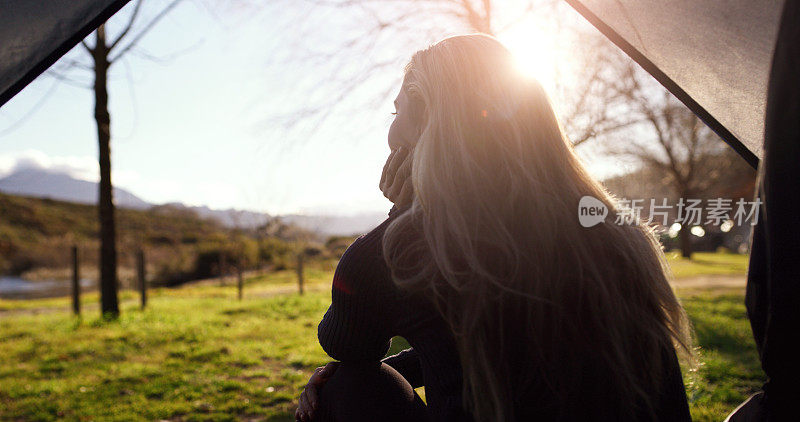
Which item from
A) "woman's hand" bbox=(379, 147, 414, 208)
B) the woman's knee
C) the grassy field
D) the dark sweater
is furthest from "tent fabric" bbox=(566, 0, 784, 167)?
the woman's knee

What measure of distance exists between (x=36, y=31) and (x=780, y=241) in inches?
74.3

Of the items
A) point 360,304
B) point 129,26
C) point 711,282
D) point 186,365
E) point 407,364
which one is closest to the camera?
point 360,304

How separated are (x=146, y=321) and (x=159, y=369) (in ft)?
9.10

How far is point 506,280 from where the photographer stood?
3.56ft

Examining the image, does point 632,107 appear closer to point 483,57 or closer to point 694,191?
point 483,57

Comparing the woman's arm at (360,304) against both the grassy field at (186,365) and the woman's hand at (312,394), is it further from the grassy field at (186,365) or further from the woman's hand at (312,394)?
the grassy field at (186,365)

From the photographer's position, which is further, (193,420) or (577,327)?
(193,420)

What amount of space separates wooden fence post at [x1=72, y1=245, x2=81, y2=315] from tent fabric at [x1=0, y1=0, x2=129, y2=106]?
816 centimetres

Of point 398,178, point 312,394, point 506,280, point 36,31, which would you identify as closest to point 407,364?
point 312,394

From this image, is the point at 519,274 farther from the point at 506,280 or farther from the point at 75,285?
the point at 75,285

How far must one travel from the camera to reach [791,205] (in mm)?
952

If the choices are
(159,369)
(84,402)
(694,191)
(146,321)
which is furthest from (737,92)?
(694,191)

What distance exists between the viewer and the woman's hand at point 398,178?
1.42m

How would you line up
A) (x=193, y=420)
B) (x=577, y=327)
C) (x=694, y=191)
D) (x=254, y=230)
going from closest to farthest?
(x=577, y=327) < (x=193, y=420) < (x=254, y=230) < (x=694, y=191)
